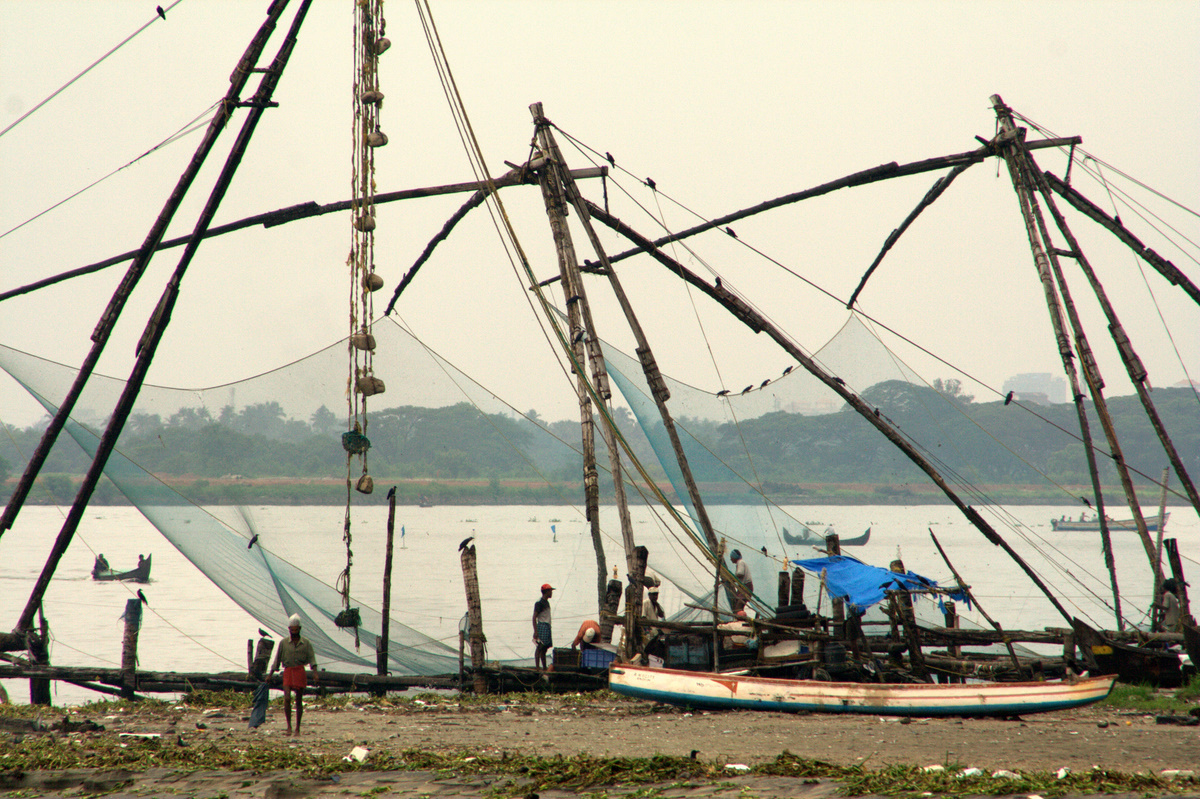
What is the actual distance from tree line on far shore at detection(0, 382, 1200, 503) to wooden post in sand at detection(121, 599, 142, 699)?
1.82m

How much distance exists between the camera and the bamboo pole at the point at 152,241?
10.5m

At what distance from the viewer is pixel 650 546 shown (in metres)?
15.1

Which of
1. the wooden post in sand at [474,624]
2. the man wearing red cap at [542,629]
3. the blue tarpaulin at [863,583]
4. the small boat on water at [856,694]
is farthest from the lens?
the man wearing red cap at [542,629]

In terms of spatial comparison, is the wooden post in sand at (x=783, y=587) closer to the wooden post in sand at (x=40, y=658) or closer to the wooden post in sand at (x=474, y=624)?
→ the wooden post in sand at (x=474, y=624)

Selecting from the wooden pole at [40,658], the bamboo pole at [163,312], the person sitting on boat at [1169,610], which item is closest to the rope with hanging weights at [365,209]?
the bamboo pole at [163,312]

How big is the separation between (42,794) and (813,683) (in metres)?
8.01

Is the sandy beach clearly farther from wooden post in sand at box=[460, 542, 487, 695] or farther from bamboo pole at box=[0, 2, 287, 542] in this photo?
bamboo pole at box=[0, 2, 287, 542]

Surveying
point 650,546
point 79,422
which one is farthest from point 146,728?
point 650,546

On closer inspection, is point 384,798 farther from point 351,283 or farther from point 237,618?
point 237,618

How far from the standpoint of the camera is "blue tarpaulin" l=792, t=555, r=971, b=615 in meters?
12.5

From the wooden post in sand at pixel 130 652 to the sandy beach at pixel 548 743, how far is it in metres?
0.80

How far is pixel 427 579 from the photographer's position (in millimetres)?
32500

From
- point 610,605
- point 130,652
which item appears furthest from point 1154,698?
point 130,652

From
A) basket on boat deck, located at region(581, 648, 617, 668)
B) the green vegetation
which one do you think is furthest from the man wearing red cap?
the green vegetation
